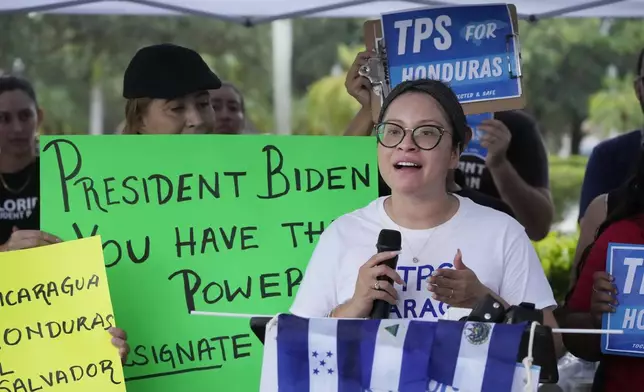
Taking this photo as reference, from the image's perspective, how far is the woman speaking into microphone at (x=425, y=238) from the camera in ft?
8.89

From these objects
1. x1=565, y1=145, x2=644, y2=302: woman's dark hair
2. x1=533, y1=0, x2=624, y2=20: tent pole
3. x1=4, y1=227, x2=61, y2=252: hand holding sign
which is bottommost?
x1=4, y1=227, x2=61, y2=252: hand holding sign

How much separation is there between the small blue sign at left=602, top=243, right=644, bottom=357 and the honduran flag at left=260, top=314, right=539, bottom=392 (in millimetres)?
844

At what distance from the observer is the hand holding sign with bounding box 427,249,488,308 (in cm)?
261

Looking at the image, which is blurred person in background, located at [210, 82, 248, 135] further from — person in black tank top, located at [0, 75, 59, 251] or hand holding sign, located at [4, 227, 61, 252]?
hand holding sign, located at [4, 227, 61, 252]

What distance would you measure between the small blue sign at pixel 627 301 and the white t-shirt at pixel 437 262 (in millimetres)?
406

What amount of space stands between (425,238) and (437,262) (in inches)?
2.8

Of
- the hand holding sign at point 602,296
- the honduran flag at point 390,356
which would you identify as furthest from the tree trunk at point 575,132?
the honduran flag at point 390,356

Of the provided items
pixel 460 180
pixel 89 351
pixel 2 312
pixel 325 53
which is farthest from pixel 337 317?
pixel 325 53

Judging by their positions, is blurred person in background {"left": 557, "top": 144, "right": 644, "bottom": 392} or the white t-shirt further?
blurred person in background {"left": 557, "top": 144, "right": 644, "bottom": 392}

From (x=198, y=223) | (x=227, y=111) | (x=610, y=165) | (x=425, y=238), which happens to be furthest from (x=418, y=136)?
(x=227, y=111)

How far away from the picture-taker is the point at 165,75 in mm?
3670

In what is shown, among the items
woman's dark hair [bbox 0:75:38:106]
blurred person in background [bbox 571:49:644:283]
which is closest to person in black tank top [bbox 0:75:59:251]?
woman's dark hair [bbox 0:75:38:106]

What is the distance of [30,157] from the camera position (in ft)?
14.5

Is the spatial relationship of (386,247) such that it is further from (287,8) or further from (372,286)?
(287,8)
